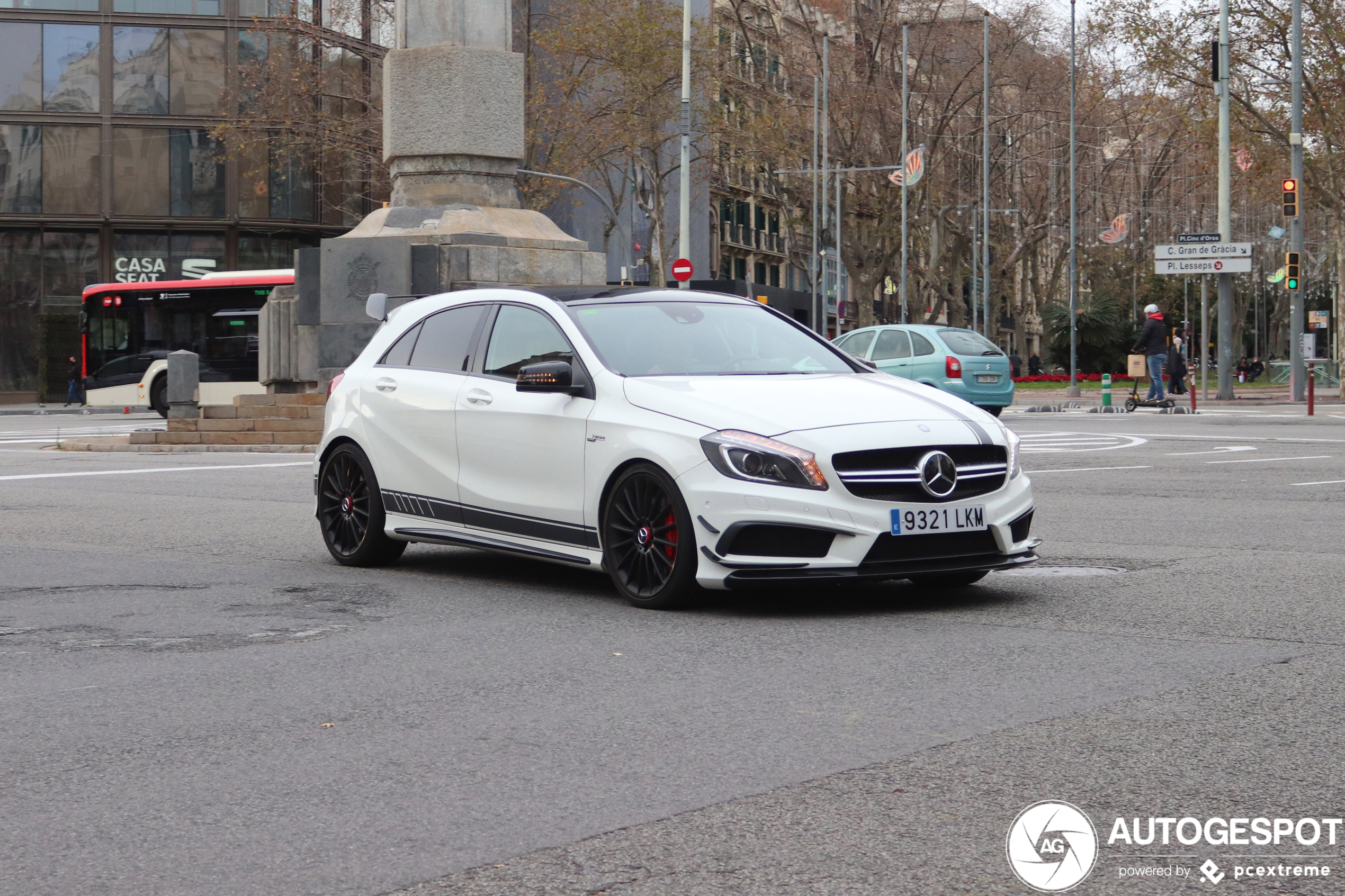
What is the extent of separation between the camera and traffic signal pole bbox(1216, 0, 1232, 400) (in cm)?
3594

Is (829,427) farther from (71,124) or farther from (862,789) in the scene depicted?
(71,124)

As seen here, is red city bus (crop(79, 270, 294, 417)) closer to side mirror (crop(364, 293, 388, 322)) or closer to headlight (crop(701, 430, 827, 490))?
side mirror (crop(364, 293, 388, 322))

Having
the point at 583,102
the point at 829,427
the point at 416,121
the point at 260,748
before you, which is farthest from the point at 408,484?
the point at 583,102

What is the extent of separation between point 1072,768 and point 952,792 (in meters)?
0.41

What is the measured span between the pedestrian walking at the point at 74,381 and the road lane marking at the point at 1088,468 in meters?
37.7

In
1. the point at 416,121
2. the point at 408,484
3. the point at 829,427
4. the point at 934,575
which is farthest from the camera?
the point at 416,121

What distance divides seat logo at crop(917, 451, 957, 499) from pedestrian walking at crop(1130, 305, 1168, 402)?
24.3m

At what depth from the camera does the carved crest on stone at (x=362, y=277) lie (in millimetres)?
22109

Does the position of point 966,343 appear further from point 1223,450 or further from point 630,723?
point 630,723

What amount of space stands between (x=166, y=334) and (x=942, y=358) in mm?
22136

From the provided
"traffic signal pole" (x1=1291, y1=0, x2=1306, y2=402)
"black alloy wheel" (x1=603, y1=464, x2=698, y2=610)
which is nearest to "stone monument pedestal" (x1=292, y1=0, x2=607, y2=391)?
"black alloy wheel" (x1=603, y1=464, x2=698, y2=610)

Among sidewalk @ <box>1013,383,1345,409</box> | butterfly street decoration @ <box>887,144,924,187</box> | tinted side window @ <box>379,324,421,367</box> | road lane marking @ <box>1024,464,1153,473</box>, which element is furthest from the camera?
butterfly street decoration @ <box>887,144,924,187</box>

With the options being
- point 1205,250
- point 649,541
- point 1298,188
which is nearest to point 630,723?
point 649,541

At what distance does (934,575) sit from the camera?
834 cm
